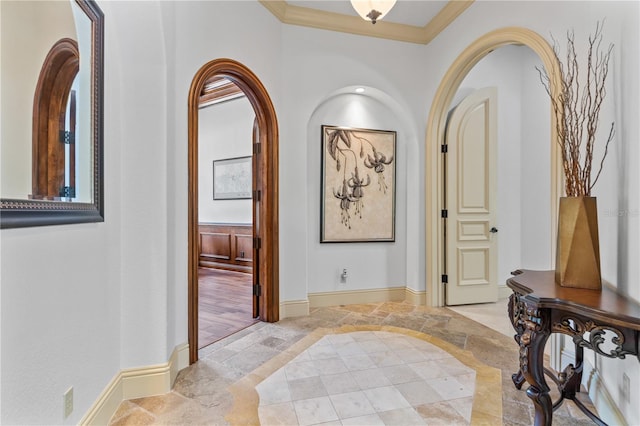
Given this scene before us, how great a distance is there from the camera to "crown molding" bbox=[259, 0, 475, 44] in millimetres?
3164

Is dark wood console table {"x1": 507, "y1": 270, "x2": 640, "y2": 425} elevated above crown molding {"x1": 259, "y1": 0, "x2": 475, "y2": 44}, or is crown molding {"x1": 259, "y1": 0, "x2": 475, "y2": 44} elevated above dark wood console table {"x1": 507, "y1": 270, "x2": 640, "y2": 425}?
crown molding {"x1": 259, "y1": 0, "x2": 475, "y2": 44}

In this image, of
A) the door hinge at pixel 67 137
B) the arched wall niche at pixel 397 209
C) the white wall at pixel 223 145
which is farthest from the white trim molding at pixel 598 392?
the white wall at pixel 223 145

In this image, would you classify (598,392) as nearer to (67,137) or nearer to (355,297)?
(355,297)

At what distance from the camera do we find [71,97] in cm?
146

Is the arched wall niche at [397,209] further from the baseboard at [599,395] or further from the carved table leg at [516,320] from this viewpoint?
the baseboard at [599,395]

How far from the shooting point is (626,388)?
4.92 feet

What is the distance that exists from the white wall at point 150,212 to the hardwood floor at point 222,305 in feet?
1.89

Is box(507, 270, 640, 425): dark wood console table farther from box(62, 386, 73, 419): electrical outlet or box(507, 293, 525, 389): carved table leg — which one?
box(62, 386, 73, 419): electrical outlet

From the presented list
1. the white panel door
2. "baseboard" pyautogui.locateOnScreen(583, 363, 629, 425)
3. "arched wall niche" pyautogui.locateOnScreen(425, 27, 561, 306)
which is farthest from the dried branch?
the white panel door

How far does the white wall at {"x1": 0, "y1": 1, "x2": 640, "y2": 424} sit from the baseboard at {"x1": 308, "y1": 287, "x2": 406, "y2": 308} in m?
0.51

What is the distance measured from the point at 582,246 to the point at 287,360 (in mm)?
2023

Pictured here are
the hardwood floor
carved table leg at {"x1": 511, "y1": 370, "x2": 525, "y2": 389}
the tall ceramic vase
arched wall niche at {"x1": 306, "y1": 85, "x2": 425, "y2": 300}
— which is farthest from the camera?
arched wall niche at {"x1": 306, "y1": 85, "x2": 425, "y2": 300}

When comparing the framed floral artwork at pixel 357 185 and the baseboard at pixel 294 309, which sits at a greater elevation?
the framed floral artwork at pixel 357 185

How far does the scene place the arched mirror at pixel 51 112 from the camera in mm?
1068
